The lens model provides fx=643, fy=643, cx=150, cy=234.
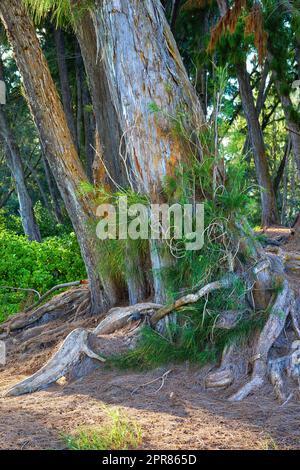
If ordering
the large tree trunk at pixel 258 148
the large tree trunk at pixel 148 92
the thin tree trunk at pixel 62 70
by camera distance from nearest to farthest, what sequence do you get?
the large tree trunk at pixel 148 92, the large tree trunk at pixel 258 148, the thin tree trunk at pixel 62 70

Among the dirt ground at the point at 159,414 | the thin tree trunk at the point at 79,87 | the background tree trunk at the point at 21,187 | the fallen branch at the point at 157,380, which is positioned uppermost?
the thin tree trunk at the point at 79,87

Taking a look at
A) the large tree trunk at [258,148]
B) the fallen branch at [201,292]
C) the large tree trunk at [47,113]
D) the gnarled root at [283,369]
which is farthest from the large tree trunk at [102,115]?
the large tree trunk at [258,148]

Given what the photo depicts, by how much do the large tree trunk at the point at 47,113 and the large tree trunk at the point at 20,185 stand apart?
12128mm

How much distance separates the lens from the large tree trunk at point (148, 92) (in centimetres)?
662

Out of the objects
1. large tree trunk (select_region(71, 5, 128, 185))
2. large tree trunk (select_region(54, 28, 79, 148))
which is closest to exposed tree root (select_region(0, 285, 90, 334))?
large tree trunk (select_region(71, 5, 128, 185))

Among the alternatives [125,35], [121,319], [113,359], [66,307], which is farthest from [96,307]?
[125,35]

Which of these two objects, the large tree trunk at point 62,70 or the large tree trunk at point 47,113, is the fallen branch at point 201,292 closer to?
the large tree trunk at point 47,113

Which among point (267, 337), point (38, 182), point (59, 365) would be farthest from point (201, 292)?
point (38, 182)

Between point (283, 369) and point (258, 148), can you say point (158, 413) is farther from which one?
point (258, 148)

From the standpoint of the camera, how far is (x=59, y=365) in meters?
6.28

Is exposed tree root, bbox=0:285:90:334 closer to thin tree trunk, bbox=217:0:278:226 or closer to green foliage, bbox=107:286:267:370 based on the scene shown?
green foliage, bbox=107:286:267:370

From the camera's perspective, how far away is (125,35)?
6781 millimetres

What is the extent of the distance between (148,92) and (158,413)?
10.8ft
